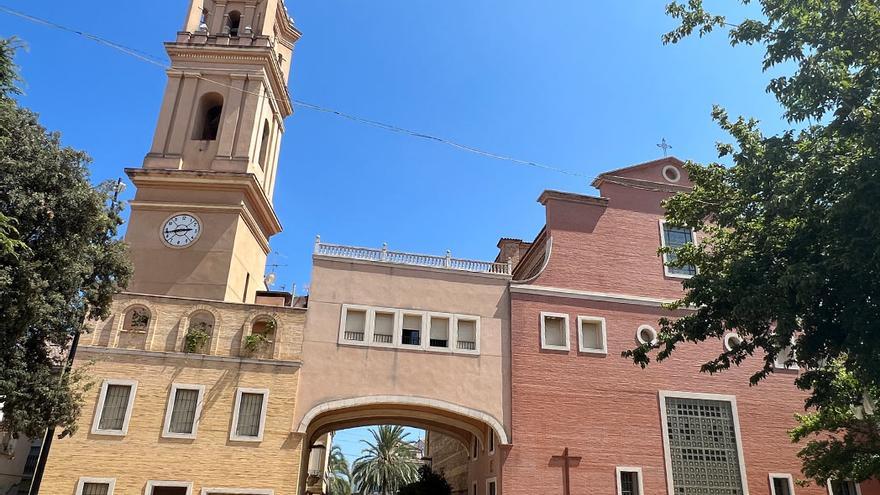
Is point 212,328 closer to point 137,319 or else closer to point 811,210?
point 137,319

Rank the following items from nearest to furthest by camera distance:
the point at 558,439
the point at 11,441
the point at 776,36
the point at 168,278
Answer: the point at 776,36 < the point at 558,439 < the point at 168,278 < the point at 11,441

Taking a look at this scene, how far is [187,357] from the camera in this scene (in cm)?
2316

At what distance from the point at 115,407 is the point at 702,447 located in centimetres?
2274

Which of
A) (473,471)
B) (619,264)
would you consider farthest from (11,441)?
(619,264)

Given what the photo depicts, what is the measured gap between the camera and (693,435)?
25984mm

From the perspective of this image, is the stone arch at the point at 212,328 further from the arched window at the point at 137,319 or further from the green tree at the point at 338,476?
the green tree at the point at 338,476

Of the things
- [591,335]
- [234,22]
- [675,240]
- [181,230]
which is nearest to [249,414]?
[181,230]

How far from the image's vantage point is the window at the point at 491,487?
2453 centimetres

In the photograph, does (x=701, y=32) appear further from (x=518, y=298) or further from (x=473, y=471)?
(x=473, y=471)

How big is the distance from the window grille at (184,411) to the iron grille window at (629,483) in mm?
16380

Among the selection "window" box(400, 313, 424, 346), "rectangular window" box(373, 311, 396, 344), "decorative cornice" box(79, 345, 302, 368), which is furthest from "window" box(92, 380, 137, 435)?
"window" box(400, 313, 424, 346)

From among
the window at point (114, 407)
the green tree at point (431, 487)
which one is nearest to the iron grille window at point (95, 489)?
the window at point (114, 407)

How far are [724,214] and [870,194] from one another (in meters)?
4.22

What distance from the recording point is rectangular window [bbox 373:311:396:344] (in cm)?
2519
